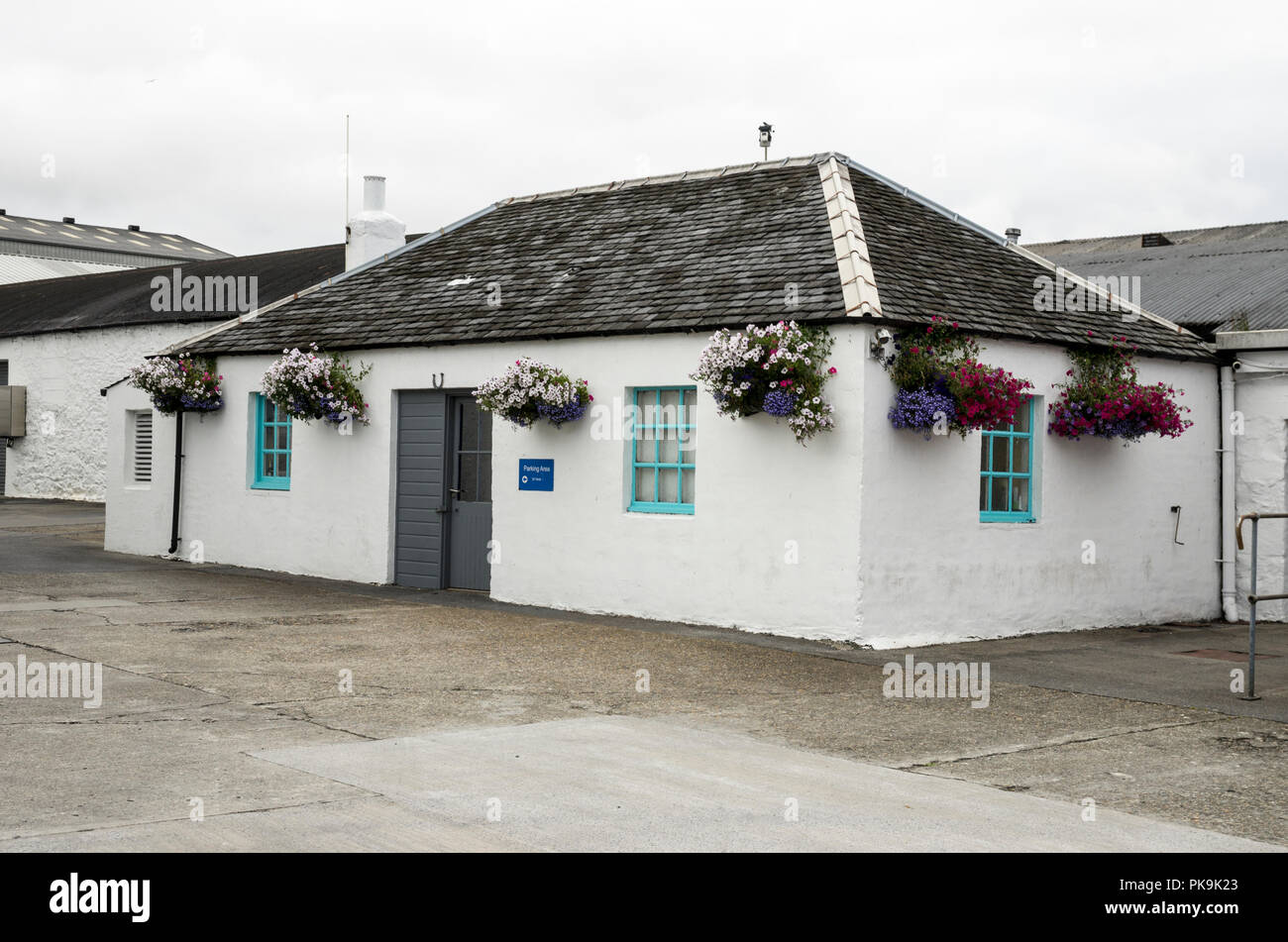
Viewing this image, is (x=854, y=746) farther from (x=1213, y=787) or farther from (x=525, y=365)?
(x=525, y=365)

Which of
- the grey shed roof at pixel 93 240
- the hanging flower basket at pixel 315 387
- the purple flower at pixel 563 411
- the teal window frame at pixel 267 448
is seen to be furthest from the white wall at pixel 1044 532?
the grey shed roof at pixel 93 240

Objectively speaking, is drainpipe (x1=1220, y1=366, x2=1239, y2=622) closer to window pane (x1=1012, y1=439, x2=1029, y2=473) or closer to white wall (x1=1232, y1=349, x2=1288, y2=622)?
white wall (x1=1232, y1=349, x2=1288, y2=622)

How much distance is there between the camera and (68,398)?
31.0 meters

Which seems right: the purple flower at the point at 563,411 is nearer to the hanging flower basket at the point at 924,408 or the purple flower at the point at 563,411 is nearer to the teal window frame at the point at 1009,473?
the hanging flower basket at the point at 924,408

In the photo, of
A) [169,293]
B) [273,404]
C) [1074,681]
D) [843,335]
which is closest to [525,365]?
[843,335]

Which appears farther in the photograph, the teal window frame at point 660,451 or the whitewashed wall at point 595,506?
the teal window frame at point 660,451

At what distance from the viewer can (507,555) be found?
584 inches

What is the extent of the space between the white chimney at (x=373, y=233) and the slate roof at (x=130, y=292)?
8695mm

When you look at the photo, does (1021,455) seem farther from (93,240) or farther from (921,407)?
(93,240)

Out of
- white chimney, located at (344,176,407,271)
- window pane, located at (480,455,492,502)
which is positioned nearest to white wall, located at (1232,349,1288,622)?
window pane, located at (480,455,492,502)

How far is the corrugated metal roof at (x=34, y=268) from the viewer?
42.6 m

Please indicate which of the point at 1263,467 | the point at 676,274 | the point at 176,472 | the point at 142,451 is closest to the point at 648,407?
the point at 676,274

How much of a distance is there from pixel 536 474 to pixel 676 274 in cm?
253
